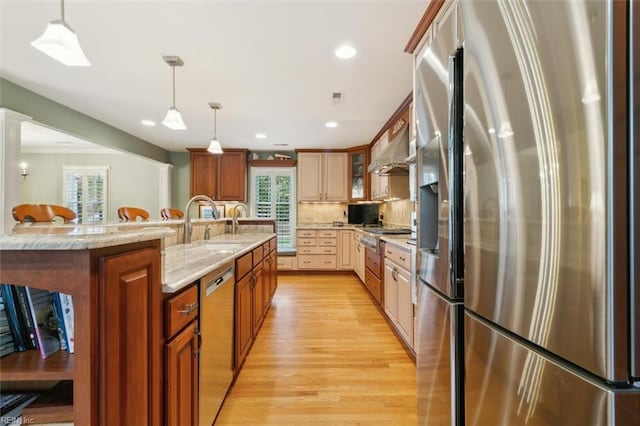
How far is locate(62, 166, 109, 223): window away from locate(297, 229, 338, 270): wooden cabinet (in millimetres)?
5011

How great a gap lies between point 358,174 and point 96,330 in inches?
212

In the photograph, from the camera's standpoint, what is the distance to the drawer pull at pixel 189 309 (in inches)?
45.3

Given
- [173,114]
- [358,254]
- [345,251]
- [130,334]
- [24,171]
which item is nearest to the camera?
[130,334]

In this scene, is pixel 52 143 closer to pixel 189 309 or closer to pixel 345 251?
pixel 345 251

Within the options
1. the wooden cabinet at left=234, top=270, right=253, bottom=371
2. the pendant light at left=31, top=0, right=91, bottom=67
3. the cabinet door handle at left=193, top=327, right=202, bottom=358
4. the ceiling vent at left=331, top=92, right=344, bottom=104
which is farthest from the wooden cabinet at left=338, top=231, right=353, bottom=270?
the pendant light at left=31, top=0, right=91, bottom=67

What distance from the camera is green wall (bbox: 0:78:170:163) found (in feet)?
10.4

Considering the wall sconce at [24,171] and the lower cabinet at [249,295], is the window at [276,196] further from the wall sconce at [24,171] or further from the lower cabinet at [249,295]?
the wall sconce at [24,171]

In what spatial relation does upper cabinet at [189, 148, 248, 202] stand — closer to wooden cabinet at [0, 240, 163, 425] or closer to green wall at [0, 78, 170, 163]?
green wall at [0, 78, 170, 163]

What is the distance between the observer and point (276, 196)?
6.23 meters

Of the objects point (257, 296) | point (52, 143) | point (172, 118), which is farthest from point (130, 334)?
point (52, 143)

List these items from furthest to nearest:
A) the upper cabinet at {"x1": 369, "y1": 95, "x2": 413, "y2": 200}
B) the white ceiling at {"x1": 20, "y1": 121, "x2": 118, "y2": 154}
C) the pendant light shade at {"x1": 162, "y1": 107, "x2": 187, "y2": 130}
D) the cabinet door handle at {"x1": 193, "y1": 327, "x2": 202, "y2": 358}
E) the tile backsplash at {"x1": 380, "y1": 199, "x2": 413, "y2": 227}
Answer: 1. the white ceiling at {"x1": 20, "y1": 121, "x2": 118, "y2": 154}
2. the tile backsplash at {"x1": 380, "y1": 199, "x2": 413, "y2": 227}
3. the upper cabinet at {"x1": 369, "y1": 95, "x2": 413, "y2": 200}
4. the pendant light shade at {"x1": 162, "y1": 107, "x2": 187, "y2": 130}
5. the cabinet door handle at {"x1": 193, "y1": 327, "x2": 202, "y2": 358}

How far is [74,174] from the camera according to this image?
6883mm

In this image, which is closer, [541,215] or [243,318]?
[541,215]

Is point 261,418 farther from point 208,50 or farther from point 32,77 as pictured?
point 32,77
